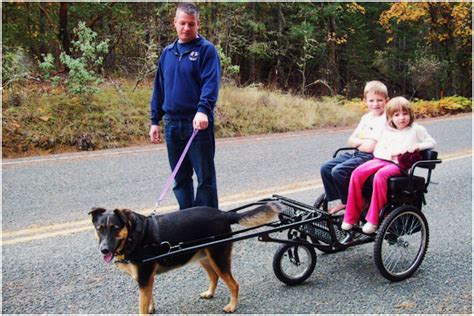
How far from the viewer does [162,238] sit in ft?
11.4

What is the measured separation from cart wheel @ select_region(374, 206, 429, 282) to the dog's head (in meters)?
2.11

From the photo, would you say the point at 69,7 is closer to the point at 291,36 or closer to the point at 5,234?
the point at 291,36

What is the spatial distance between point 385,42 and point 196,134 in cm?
2876

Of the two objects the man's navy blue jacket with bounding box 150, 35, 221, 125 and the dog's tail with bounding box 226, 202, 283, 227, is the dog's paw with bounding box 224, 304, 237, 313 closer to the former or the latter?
the dog's tail with bounding box 226, 202, 283, 227

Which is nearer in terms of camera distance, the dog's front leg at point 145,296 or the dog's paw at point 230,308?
the dog's front leg at point 145,296

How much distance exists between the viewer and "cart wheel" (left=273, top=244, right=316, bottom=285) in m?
4.04

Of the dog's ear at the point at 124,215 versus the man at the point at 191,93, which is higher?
the man at the point at 191,93

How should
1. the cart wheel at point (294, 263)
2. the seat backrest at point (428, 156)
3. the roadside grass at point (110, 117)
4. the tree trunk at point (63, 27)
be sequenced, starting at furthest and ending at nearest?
the tree trunk at point (63, 27) < the roadside grass at point (110, 117) < the seat backrest at point (428, 156) < the cart wheel at point (294, 263)

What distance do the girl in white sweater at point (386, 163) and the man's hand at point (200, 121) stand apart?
54.9 inches

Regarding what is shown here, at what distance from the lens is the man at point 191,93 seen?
4.38 metres

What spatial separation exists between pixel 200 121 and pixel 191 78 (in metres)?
0.52

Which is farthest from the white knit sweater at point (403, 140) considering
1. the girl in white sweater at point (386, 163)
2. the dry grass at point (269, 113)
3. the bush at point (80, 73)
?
the bush at point (80, 73)

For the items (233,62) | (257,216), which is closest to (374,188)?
(257,216)

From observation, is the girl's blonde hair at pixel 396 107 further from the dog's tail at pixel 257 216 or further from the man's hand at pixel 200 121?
the man's hand at pixel 200 121
